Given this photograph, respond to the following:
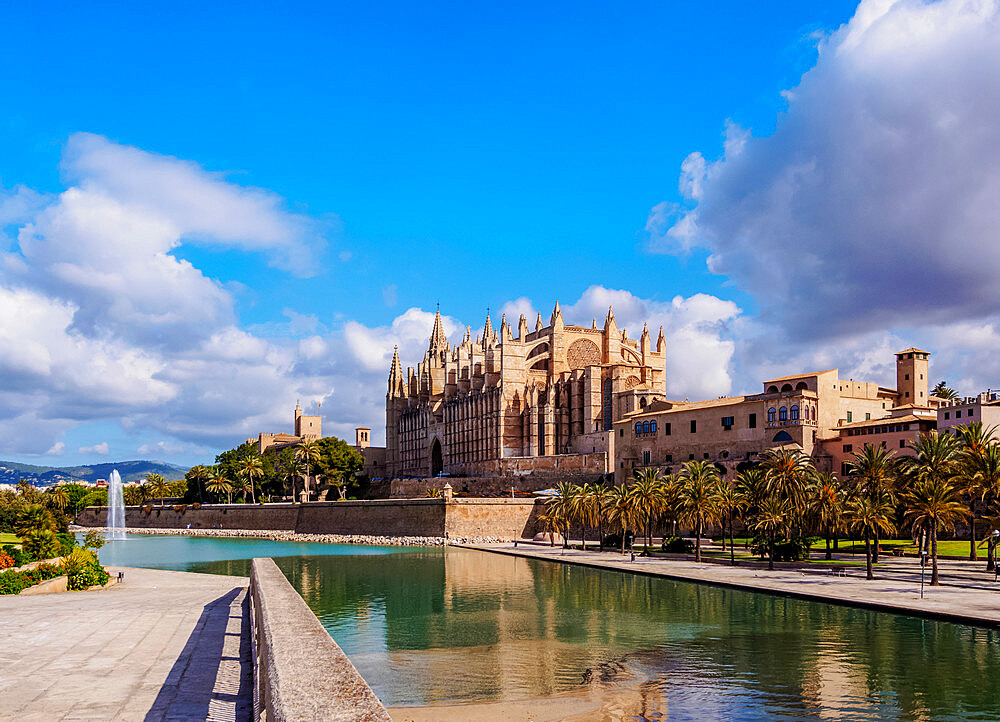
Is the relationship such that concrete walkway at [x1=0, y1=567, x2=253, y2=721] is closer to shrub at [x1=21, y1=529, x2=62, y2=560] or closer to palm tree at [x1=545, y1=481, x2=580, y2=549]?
shrub at [x1=21, y1=529, x2=62, y2=560]

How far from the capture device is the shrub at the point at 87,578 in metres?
25.6

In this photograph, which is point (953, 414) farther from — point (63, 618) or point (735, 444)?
point (63, 618)

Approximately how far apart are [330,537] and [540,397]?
89.1ft

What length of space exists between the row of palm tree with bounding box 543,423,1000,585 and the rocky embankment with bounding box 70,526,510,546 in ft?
45.5

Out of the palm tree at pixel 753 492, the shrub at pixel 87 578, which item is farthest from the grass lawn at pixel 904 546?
the shrub at pixel 87 578

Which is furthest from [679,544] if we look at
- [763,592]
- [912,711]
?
[912,711]

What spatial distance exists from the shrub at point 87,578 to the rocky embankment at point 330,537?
3983 cm

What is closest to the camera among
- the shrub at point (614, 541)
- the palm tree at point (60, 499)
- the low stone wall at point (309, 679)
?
the low stone wall at point (309, 679)

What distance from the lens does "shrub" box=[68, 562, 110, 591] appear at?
25.6 metres

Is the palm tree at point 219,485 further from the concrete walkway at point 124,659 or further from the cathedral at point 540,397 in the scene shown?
the concrete walkway at point 124,659

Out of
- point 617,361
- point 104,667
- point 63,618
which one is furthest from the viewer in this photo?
point 617,361

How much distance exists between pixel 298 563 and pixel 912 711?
4095 cm

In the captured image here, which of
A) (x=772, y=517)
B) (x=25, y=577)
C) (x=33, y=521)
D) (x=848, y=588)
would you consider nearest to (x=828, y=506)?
(x=772, y=517)

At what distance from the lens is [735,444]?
6325 cm
